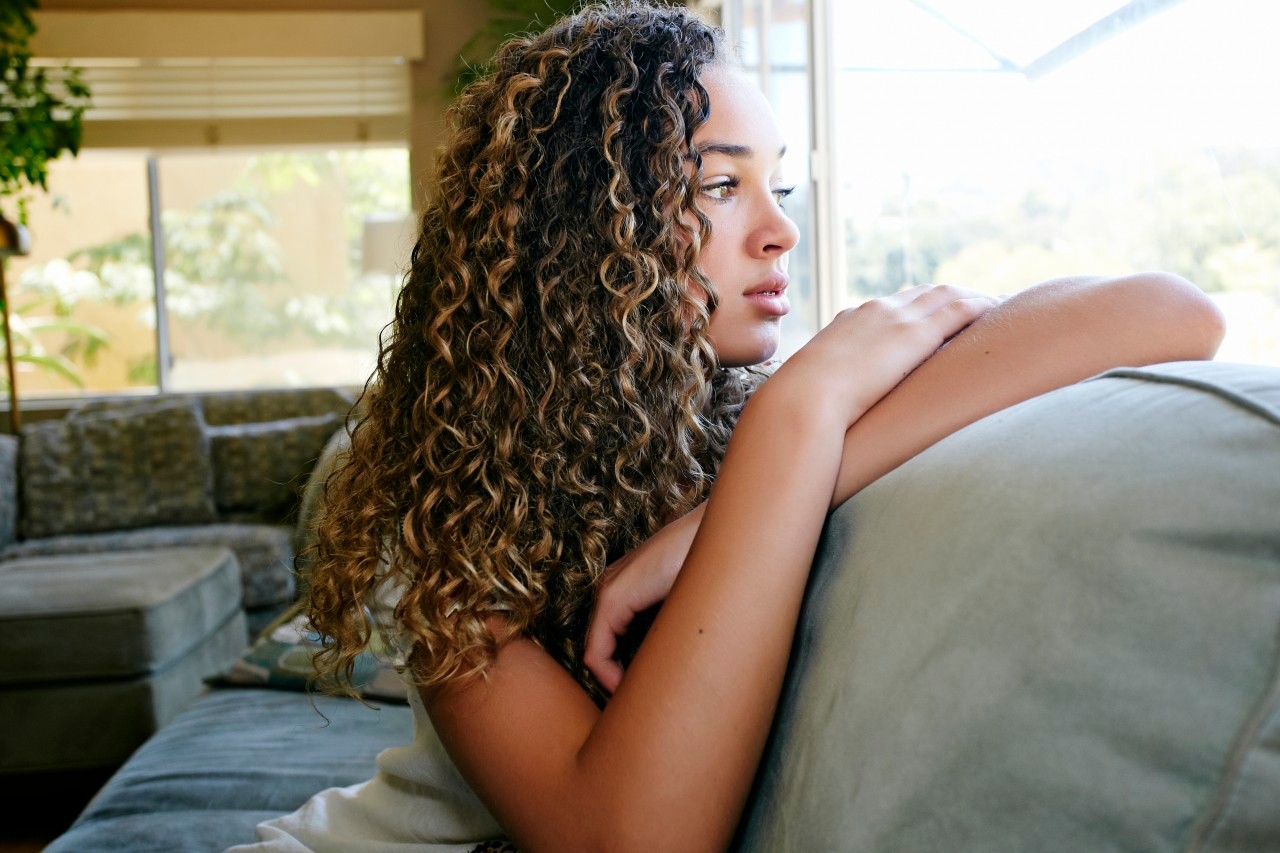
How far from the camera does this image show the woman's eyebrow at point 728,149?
3.12 feet

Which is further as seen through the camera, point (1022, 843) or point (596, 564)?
point (596, 564)

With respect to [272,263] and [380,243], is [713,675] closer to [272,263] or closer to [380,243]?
[380,243]

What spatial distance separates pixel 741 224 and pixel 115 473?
4.00 m

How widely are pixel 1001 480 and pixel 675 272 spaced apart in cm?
46

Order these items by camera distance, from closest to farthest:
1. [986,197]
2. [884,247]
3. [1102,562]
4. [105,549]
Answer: [1102,562] < [986,197] < [884,247] < [105,549]

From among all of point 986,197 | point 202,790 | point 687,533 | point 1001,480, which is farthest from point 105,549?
point 1001,480

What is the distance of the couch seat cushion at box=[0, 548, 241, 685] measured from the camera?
8.70 ft

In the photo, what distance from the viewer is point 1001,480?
20.1 inches

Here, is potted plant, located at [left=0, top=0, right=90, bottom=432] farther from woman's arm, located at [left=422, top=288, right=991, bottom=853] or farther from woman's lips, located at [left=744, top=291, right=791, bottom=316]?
woman's arm, located at [left=422, top=288, right=991, bottom=853]

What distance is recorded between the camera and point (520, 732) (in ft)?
2.43

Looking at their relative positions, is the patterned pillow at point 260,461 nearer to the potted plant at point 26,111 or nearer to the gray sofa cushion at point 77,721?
the potted plant at point 26,111

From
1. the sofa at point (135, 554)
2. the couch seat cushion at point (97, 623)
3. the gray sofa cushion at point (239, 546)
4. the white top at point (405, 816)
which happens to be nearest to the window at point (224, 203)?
the sofa at point (135, 554)

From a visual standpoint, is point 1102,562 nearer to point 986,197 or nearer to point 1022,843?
point 1022,843

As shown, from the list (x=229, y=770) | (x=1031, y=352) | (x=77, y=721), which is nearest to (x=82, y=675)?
(x=77, y=721)
